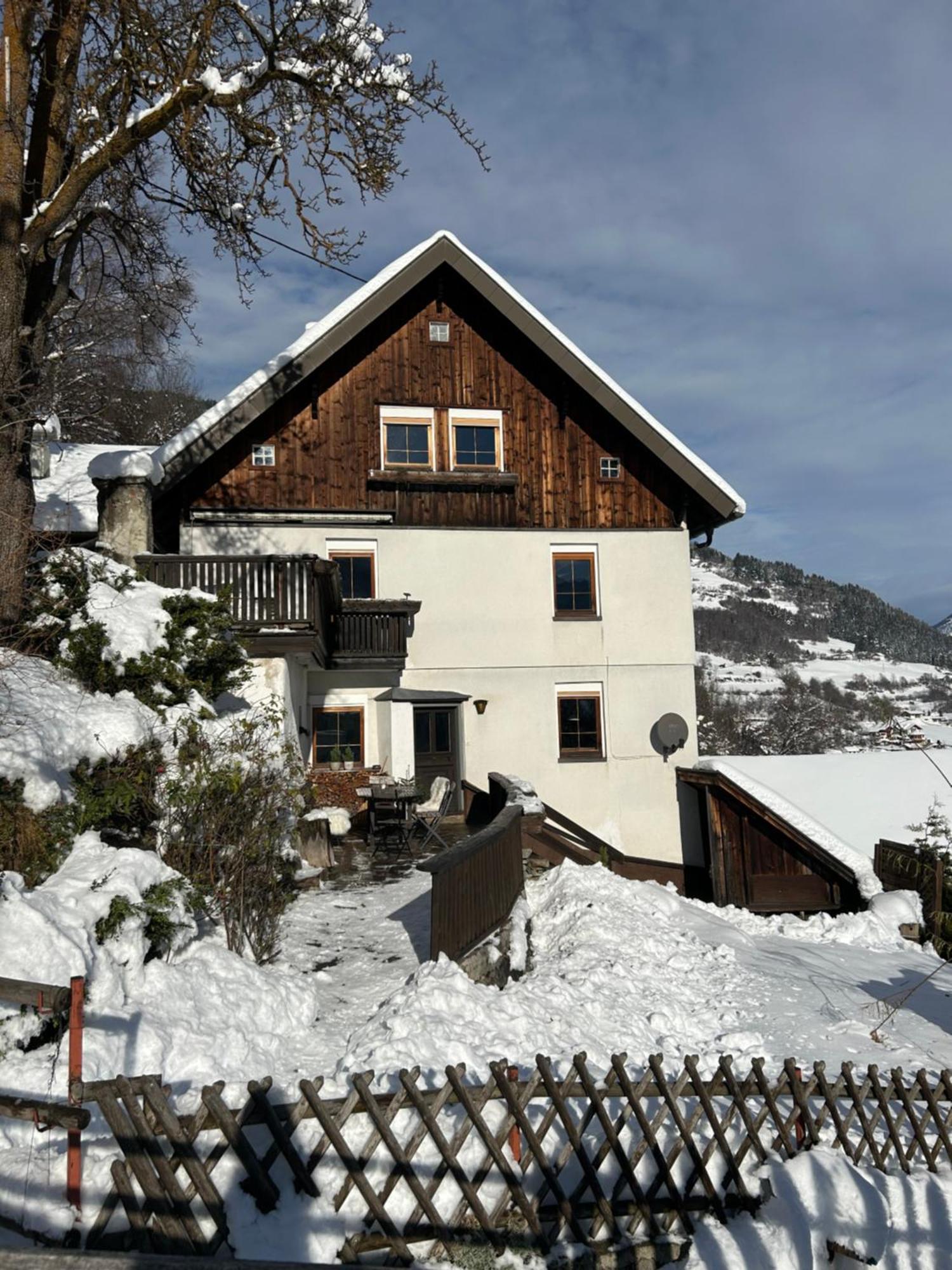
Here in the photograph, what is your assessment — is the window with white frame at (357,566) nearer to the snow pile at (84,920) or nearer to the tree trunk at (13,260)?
the tree trunk at (13,260)

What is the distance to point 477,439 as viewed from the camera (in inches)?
762

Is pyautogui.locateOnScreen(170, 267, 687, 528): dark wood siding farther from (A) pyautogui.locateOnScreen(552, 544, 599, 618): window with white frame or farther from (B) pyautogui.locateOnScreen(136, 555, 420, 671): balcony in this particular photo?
(B) pyautogui.locateOnScreen(136, 555, 420, 671): balcony

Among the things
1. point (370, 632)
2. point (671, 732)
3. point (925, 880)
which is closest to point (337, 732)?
point (370, 632)

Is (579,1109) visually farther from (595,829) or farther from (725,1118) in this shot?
(595,829)

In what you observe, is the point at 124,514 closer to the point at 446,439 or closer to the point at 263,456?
the point at 263,456

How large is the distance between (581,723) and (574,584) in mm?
3130

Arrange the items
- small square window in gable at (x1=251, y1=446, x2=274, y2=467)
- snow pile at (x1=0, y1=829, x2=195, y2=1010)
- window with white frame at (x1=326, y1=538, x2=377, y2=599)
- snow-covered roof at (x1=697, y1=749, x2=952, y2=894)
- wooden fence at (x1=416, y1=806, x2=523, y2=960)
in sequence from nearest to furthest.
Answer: snow pile at (x1=0, y1=829, x2=195, y2=1010)
wooden fence at (x1=416, y1=806, x2=523, y2=960)
snow-covered roof at (x1=697, y1=749, x2=952, y2=894)
small square window in gable at (x1=251, y1=446, x2=274, y2=467)
window with white frame at (x1=326, y1=538, x2=377, y2=599)

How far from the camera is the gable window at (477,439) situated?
63.0 ft

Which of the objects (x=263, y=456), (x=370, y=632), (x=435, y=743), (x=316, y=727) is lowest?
(x=435, y=743)

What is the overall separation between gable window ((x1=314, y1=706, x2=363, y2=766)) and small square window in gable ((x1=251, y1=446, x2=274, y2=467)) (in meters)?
5.22

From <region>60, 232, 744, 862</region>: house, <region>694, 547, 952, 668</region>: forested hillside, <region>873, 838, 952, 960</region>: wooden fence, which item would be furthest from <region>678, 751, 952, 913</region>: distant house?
<region>694, 547, 952, 668</region>: forested hillside

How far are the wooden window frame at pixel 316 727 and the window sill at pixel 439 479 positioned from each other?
482cm

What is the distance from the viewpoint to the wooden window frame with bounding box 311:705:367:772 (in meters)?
17.8

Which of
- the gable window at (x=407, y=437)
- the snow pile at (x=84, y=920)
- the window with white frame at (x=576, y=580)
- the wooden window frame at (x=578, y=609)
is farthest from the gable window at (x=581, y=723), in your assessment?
the snow pile at (x=84, y=920)
